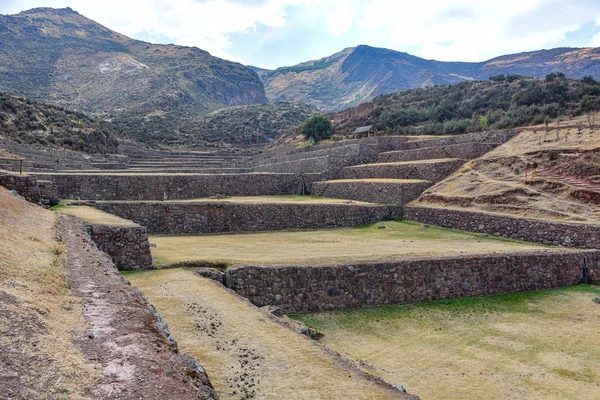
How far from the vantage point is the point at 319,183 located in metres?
30.0

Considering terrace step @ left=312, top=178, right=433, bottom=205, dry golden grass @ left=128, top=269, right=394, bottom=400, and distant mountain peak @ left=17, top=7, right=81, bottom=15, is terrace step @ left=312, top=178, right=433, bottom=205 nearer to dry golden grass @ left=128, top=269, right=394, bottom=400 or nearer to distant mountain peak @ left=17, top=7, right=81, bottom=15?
dry golden grass @ left=128, top=269, right=394, bottom=400

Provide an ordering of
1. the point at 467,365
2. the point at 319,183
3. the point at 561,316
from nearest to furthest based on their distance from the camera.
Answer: the point at 467,365
the point at 561,316
the point at 319,183

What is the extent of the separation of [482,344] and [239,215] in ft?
43.2

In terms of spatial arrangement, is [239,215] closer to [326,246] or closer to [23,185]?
[326,246]

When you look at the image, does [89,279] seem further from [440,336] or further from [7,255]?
[440,336]

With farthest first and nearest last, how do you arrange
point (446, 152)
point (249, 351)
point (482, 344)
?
point (446, 152) < point (482, 344) < point (249, 351)

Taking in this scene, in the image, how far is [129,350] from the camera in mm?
4156

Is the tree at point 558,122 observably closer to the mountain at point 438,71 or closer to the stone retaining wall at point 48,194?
the stone retaining wall at point 48,194

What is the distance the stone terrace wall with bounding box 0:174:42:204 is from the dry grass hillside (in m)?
18.7

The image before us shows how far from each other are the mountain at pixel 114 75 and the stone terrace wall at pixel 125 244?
1953 inches

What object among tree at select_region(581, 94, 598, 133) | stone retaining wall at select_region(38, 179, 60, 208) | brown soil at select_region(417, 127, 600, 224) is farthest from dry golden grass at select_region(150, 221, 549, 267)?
tree at select_region(581, 94, 598, 133)

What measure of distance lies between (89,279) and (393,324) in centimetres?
734

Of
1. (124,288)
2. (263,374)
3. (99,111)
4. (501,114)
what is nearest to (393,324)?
(263,374)

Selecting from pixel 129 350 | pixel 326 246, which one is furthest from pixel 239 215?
pixel 129 350
